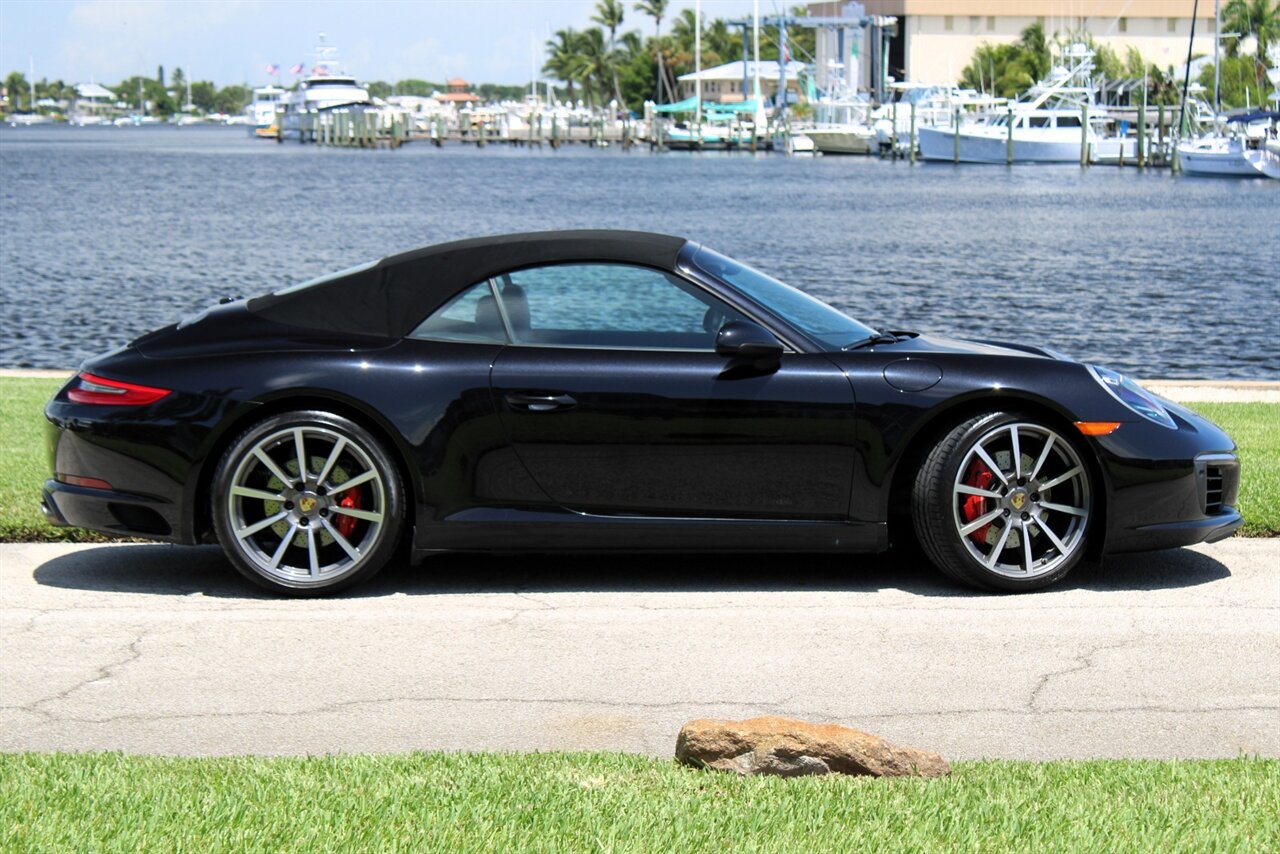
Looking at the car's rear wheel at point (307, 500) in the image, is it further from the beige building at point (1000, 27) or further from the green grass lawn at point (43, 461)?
the beige building at point (1000, 27)

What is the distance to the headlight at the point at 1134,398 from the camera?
21.0 feet

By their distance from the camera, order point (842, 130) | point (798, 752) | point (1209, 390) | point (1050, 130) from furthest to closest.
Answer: point (842, 130) → point (1050, 130) → point (1209, 390) → point (798, 752)

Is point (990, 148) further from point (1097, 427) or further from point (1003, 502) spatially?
point (1003, 502)

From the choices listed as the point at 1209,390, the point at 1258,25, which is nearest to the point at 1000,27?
the point at 1258,25

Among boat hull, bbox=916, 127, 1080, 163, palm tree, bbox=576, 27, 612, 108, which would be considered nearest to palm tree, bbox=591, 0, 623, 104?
palm tree, bbox=576, 27, 612, 108

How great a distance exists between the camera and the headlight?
641 centimetres

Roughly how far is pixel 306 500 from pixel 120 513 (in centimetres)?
72

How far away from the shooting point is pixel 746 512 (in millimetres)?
6266

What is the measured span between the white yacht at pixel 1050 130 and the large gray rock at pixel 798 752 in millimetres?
89703

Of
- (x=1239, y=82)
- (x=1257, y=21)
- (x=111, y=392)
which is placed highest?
(x=1257, y=21)

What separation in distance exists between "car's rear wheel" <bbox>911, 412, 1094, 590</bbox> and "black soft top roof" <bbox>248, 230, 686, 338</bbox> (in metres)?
1.30

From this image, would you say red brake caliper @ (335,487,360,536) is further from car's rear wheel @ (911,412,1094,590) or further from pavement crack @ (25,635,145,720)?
car's rear wheel @ (911,412,1094,590)

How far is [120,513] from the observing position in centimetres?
630

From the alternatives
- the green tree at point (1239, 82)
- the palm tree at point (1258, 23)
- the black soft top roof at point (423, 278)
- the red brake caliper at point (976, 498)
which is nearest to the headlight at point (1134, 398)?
the red brake caliper at point (976, 498)
